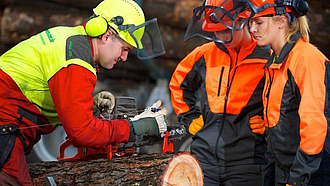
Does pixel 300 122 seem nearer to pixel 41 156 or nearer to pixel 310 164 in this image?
pixel 310 164

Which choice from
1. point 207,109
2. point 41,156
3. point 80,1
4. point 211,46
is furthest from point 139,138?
point 80,1

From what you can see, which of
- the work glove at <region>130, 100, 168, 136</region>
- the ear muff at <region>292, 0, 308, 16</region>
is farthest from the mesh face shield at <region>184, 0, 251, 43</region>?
the work glove at <region>130, 100, 168, 136</region>

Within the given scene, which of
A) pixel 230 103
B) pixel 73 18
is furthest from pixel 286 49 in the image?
pixel 73 18

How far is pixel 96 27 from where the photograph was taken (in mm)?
3215

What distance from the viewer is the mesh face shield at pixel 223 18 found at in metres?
3.63

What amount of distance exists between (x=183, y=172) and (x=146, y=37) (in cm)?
104

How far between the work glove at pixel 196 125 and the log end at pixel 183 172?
536 mm

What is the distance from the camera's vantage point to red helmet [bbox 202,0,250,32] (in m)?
3.64

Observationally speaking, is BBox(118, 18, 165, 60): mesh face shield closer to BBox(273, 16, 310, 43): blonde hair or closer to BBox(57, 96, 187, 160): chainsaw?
BBox(57, 96, 187, 160): chainsaw

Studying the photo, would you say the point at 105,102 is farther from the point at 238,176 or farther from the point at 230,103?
the point at 238,176

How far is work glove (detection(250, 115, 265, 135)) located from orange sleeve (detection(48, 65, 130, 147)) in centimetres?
119

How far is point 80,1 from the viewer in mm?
7613

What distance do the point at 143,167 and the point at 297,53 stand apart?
51.1 inches

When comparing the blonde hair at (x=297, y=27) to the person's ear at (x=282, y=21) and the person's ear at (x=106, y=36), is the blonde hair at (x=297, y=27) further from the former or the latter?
the person's ear at (x=106, y=36)
